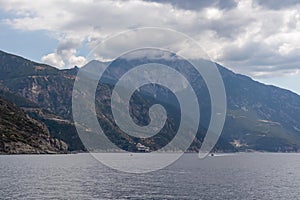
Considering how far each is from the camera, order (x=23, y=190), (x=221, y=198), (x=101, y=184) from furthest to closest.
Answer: (x=101, y=184)
(x=23, y=190)
(x=221, y=198)

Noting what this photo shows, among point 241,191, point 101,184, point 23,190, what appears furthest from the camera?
point 101,184

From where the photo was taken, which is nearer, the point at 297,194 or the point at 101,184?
the point at 297,194

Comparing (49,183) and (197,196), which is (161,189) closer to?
(197,196)

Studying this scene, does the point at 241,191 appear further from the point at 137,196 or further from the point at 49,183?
the point at 49,183

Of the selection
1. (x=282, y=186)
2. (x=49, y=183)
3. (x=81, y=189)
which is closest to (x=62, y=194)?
(x=81, y=189)

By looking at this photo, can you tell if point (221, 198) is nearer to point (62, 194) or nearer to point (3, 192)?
point (62, 194)

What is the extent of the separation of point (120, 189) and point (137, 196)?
2006cm

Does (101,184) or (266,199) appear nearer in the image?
(266,199)

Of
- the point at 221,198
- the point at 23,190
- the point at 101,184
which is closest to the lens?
the point at 221,198

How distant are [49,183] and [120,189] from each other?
37837 millimetres

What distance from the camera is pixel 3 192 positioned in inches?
5768

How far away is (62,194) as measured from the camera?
486ft

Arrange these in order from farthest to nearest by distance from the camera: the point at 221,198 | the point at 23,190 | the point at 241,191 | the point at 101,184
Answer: the point at 101,184, the point at 241,191, the point at 23,190, the point at 221,198

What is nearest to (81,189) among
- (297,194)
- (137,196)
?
(137,196)
